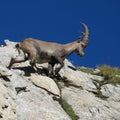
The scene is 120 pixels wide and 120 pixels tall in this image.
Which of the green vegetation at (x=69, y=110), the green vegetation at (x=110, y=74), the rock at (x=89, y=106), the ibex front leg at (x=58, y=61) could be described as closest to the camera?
the green vegetation at (x=69, y=110)

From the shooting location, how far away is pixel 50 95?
20578mm

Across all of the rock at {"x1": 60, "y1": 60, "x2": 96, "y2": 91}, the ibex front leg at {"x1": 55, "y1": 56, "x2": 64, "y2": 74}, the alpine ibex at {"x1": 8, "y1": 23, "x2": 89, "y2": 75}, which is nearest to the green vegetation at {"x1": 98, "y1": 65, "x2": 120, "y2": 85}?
the rock at {"x1": 60, "y1": 60, "x2": 96, "y2": 91}

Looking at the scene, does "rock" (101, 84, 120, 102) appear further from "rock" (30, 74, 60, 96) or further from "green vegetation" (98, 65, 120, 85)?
"rock" (30, 74, 60, 96)

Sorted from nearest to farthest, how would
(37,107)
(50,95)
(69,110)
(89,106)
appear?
(37,107)
(69,110)
(50,95)
(89,106)

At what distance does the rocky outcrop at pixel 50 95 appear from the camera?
709 inches

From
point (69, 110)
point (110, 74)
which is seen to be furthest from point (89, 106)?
point (110, 74)

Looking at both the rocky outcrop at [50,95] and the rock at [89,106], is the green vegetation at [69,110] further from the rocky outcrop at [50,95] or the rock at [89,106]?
the rock at [89,106]

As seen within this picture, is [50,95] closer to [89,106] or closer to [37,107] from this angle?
[89,106]

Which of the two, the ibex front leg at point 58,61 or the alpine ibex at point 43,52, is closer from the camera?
the alpine ibex at point 43,52

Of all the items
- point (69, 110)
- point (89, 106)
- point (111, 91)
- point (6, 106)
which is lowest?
point (6, 106)

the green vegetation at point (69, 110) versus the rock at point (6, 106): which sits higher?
the green vegetation at point (69, 110)

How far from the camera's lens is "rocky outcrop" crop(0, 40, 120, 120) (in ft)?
59.1

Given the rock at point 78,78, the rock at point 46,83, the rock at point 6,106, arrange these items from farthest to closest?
the rock at point 78,78, the rock at point 46,83, the rock at point 6,106

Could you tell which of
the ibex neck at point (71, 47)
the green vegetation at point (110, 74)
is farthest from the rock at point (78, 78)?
the green vegetation at point (110, 74)
